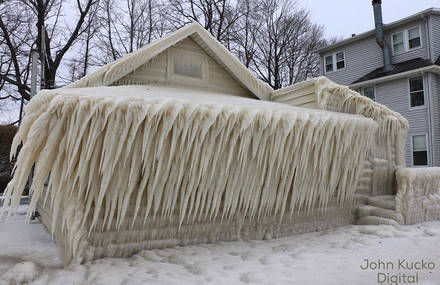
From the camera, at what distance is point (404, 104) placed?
13266mm

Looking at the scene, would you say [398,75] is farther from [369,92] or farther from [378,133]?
[378,133]

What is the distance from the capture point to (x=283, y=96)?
7734 mm

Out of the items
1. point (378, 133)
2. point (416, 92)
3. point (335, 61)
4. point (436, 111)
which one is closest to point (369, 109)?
point (378, 133)

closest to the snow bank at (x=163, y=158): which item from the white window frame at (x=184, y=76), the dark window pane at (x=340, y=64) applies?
the white window frame at (x=184, y=76)

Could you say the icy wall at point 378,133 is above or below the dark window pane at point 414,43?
below

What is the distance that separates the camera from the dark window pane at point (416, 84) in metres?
12.7

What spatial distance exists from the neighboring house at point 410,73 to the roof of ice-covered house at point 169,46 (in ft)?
28.9

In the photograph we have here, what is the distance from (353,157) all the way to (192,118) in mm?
3270

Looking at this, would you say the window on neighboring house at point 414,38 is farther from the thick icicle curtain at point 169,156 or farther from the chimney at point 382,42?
the thick icicle curtain at point 169,156

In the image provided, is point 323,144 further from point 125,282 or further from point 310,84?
point 125,282

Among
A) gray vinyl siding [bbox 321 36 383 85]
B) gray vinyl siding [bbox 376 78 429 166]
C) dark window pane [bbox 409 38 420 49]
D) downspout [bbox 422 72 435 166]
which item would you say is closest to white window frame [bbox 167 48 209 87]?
downspout [bbox 422 72 435 166]

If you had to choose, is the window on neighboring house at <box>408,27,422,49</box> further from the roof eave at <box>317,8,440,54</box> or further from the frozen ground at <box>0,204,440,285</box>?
the frozen ground at <box>0,204,440,285</box>

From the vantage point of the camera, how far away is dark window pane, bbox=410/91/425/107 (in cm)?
1273

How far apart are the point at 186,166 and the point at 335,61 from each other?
16209 mm
